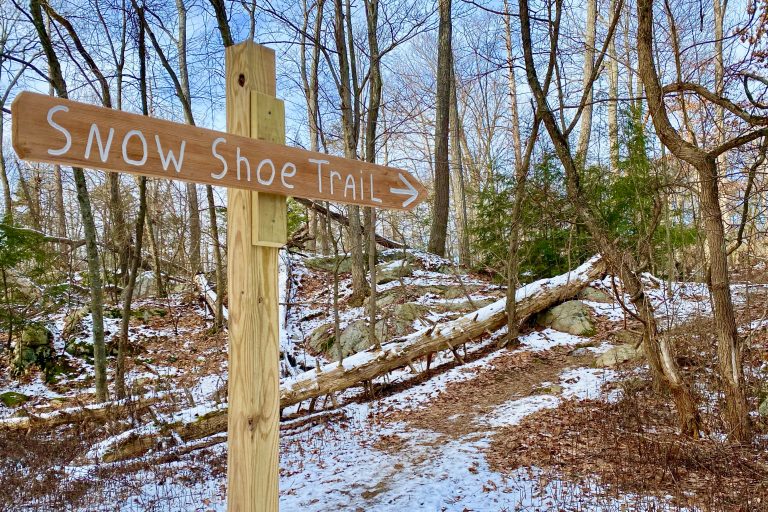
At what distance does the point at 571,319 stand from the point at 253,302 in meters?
8.41

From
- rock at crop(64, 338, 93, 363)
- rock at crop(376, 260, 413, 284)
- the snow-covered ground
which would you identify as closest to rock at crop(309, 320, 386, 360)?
the snow-covered ground

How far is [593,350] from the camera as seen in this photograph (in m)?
8.29

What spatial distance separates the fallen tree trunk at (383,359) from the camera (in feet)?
18.4

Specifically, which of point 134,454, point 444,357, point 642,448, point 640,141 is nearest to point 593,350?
point 444,357

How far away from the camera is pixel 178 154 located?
79.0 inches

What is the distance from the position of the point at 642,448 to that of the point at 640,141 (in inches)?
302

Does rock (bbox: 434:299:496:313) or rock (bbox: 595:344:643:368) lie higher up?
rock (bbox: 434:299:496:313)

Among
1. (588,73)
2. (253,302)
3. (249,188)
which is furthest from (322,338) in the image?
Result: (588,73)

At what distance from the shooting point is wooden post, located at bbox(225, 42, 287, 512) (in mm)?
2199

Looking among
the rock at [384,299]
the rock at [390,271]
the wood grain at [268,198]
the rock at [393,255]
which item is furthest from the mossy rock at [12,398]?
the rock at [393,255]

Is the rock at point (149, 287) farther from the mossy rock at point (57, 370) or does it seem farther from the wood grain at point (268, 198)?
the wood grain at point (268, 198)

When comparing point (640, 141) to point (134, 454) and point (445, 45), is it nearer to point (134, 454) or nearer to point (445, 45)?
point (445, 45)

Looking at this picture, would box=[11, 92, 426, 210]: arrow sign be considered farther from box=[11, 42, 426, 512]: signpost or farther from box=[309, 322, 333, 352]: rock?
box=[309, 322, 333, 352]: rock

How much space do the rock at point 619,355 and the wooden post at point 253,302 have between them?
627 cm
